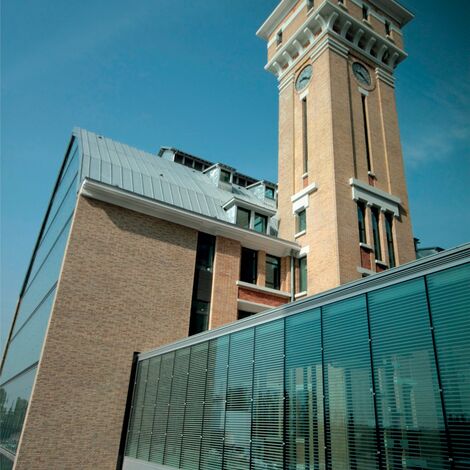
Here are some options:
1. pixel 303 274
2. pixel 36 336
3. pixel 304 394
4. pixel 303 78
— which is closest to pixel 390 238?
pixel 303 274

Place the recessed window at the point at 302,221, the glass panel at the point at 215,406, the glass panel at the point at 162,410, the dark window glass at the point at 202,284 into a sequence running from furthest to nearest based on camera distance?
1. the recessed window at the point at 302,221
2. the dark window glass at the point at 202,284
3. the glass panel at the point at 162,410
4. the glass panel at the point at 215,406

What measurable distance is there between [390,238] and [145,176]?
14.1 metres

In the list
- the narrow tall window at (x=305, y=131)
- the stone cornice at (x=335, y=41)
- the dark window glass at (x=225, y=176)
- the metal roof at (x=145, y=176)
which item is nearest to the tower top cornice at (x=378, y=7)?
the stone cornice at (x=335, y=41)

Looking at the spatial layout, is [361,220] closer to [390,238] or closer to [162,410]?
[390,238]

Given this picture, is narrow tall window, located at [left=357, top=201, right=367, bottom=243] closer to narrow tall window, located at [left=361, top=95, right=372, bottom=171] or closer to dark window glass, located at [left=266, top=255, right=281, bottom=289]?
narrow tall window, located at [left=361, top=95, right=372, bottom=171]

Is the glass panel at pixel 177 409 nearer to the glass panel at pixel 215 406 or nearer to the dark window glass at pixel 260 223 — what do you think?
the glass panel at pixel 215 406

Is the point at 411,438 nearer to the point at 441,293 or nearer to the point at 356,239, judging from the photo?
the point at 441,293

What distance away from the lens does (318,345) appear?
9.56 m

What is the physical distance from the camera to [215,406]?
12.1m

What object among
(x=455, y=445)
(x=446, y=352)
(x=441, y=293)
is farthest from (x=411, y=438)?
(x=441, y=293)

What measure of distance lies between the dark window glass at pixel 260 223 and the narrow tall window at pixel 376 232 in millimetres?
6108

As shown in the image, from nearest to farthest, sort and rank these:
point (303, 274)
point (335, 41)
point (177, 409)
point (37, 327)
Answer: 1. point (177, 409)
2. point (37, 327)
3. point (303, 274)
4. point (335, 41)

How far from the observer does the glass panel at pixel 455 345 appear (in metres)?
6.46

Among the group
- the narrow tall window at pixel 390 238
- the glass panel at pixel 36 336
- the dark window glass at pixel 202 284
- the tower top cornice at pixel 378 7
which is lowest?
the glass panel at pixel 36 336
